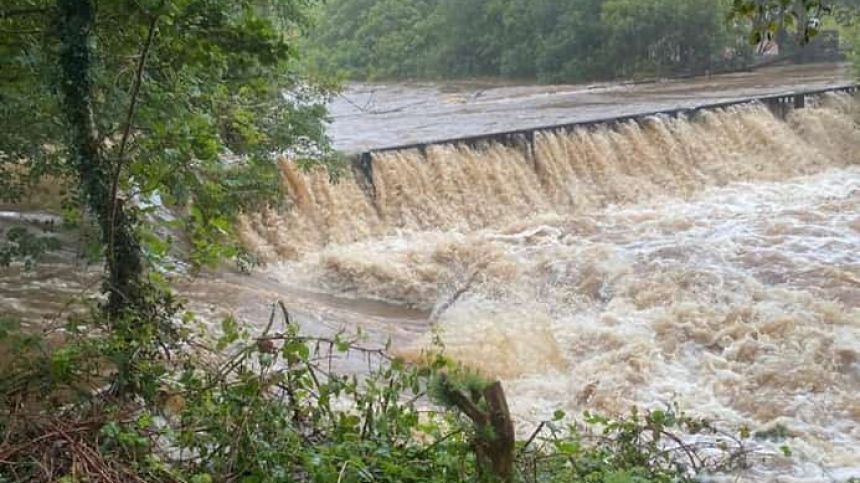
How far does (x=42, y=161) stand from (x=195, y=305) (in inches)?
123

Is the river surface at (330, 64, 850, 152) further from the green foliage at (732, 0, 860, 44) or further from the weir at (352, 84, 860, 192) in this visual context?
the green foliage at (732, 0, 860, 44)

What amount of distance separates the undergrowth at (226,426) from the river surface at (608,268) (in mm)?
1711

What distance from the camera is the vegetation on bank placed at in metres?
3.17

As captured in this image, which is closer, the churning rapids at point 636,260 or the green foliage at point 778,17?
the green foliage at point 778,17

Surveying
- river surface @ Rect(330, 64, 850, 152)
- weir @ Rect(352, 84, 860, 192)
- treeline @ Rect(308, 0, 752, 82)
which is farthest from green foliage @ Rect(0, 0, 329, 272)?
treeline @ Rect(308, 0, 752, 82)

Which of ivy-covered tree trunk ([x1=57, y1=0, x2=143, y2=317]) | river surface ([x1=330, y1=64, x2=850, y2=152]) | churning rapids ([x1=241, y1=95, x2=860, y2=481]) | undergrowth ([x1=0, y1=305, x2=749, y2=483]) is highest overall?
ivy-covered tree trunk ([x1=57, y1=0, x2=143, y2=317])

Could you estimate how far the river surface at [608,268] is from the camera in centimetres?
696

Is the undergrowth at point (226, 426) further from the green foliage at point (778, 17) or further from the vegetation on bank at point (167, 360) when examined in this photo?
the green foliage at point (778, 17)

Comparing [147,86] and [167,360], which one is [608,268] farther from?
[147,86]

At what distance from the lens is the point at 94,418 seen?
325 cm

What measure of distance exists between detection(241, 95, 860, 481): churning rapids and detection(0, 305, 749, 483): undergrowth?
273 cm

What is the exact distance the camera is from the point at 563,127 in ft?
Answer: 47.3

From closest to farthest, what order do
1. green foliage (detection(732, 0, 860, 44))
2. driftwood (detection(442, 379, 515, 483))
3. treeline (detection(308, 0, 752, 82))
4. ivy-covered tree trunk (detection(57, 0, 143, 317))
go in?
green foliage (detection(732, 0, 860, 44)), driftwood (detection(442, 379, 515, 483)), ivy-covered tree trunk (detection(57, 0, 143, 317)), treeline (detection(308, 0, 752, 82))

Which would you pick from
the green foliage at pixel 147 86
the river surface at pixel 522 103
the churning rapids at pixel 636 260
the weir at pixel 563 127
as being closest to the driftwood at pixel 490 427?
the green foliage at pixel 147 86
